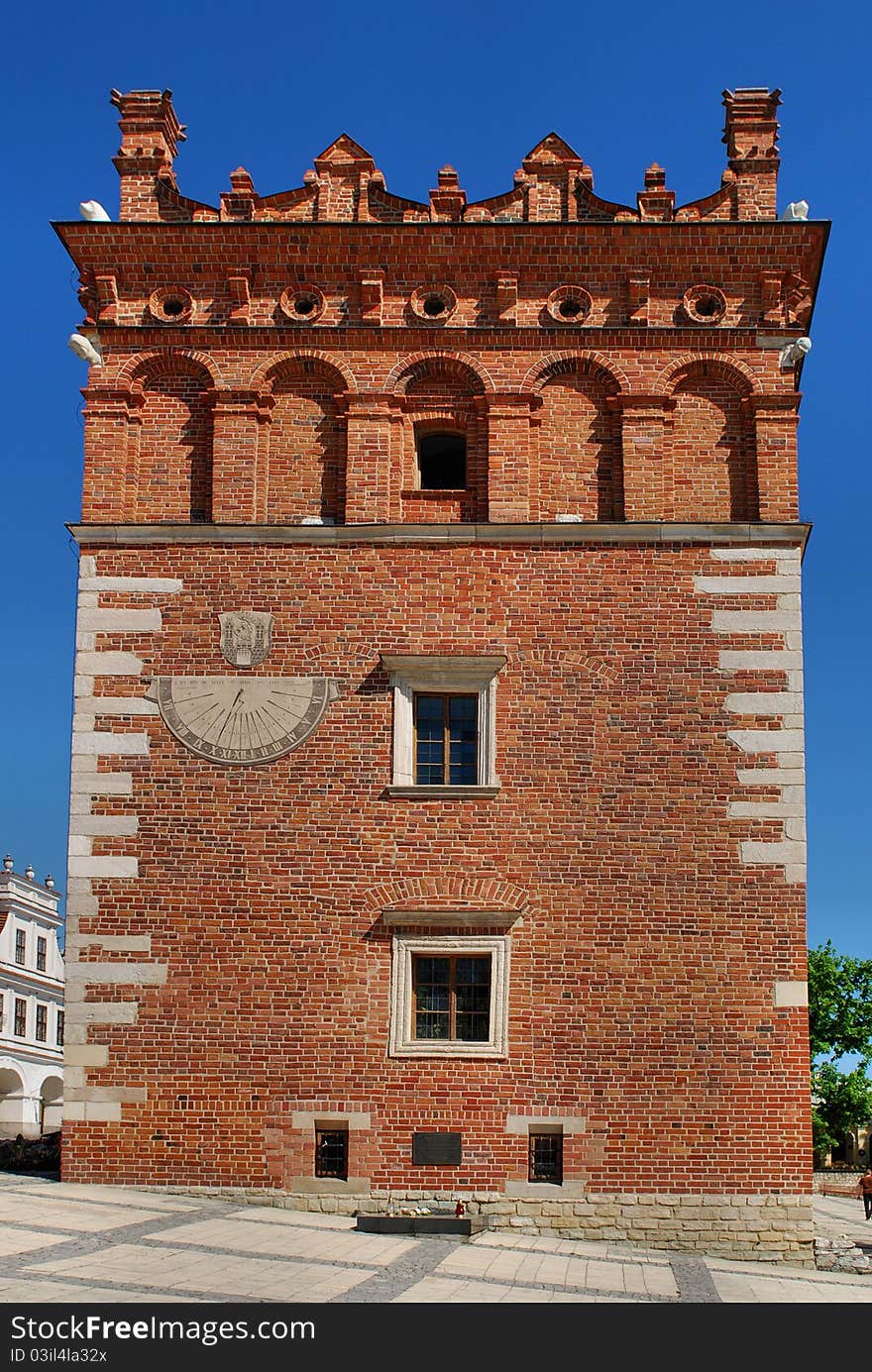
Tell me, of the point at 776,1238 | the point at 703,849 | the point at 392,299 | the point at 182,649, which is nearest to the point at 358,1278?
the point at 776,1238

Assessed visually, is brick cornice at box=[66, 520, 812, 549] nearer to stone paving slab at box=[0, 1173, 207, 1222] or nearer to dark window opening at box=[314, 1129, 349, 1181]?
dark window opening at box=[314, 1129, 349, 1181]

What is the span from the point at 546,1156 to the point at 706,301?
10.3 metres

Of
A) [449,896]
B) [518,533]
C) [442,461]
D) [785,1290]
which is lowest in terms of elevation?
[785,1290]

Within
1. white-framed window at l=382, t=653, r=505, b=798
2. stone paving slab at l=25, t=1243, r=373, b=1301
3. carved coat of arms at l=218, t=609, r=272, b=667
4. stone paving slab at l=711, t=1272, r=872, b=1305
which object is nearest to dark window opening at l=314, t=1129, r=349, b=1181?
stone paving slab at l=25, t=1243, r=373, b=1301

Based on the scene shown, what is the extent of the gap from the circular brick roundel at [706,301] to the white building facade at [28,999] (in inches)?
1489

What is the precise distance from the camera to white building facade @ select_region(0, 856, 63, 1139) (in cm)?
5047

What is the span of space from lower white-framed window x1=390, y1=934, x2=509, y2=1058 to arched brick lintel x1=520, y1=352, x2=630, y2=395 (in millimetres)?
6726

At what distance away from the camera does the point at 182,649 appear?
17.2m

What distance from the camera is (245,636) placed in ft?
56.2

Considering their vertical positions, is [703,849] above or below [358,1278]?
above

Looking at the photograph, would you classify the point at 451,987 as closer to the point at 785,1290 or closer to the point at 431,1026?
the point at 431,1026

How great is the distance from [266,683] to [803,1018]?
23.2 feet

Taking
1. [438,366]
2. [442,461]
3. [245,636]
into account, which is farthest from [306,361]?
[245,636]

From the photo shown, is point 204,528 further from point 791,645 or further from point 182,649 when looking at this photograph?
point 791,645
